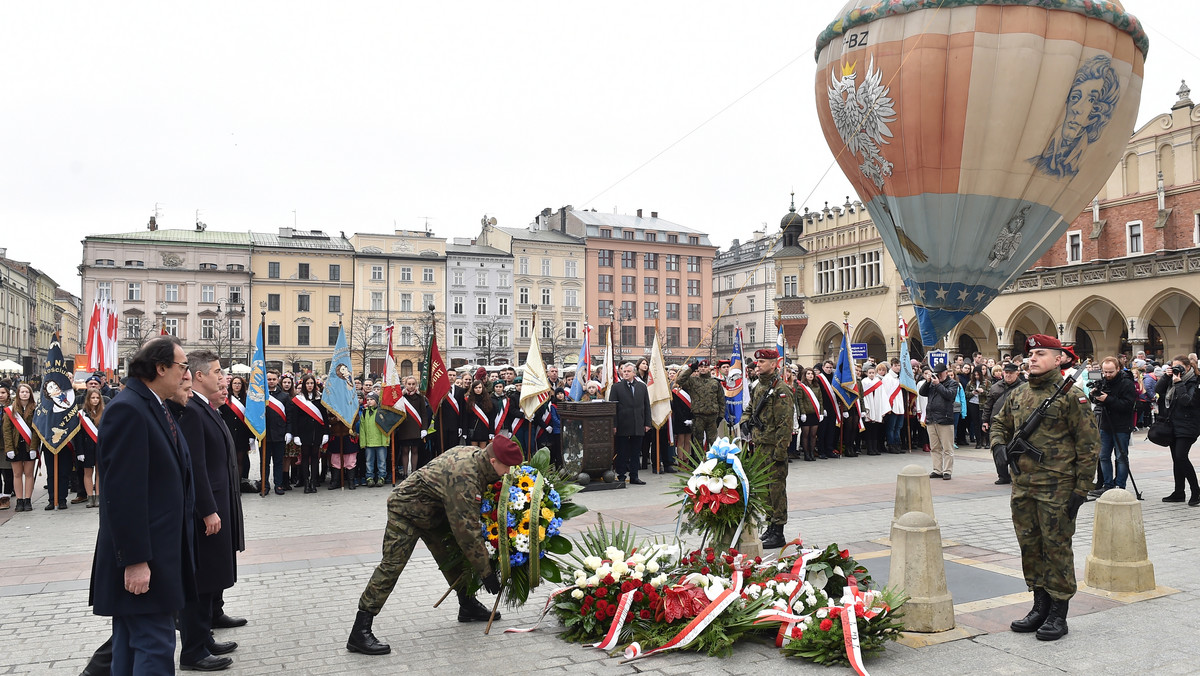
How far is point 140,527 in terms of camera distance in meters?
4.20

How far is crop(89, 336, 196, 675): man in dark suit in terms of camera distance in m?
4.19

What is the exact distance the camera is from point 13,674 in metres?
5.41

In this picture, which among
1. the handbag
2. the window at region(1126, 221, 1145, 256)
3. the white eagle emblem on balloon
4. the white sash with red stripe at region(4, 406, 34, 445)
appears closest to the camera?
the handbag

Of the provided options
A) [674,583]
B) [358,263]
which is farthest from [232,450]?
[358,263]

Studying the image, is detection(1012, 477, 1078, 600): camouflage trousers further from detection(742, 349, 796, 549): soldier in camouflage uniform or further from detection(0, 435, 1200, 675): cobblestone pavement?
detection(742, 349, 796, 549): soldier in camouflage uniform

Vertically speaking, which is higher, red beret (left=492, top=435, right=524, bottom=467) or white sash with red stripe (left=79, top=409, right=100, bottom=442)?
red beret (left=492, top=435, right=524, bottom=467)

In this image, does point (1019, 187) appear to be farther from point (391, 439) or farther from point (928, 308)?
point (391, 439)

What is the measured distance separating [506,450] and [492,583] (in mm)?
931

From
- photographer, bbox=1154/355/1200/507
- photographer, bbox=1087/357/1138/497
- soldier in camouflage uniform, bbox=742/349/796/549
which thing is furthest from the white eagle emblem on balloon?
soldier in camouflage uniform, bbox=742/349/796/549

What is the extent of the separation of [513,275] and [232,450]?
6889 centimetres

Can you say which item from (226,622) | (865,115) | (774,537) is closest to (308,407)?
(226,622)

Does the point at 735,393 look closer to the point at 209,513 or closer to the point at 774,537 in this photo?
the point at 774,537

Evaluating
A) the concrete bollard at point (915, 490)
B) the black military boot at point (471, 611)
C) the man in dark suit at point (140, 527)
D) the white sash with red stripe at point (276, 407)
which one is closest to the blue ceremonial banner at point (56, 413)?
the white sash with red stripe at point (276, 407)

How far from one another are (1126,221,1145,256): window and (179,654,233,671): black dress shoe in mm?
47357
